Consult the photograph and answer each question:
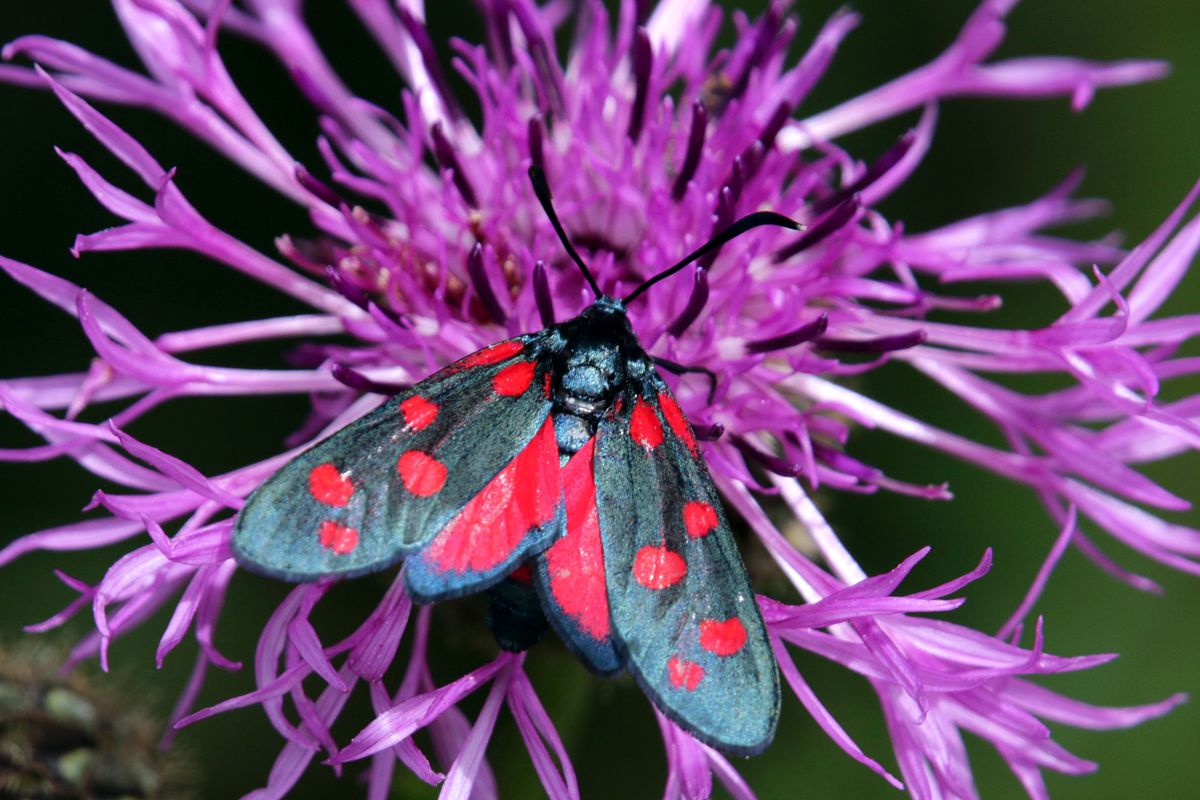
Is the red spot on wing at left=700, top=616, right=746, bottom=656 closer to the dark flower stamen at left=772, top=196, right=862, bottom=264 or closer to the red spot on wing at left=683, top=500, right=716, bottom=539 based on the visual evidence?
the red spot on wing at left=683, top=500, right=716, bottom=539

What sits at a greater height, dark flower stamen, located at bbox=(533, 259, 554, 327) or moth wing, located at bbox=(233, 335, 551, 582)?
dark flower stamen, located at bbox=(533, 259, 554, 327)

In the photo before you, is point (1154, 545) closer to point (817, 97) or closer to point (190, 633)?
point (817, 97)

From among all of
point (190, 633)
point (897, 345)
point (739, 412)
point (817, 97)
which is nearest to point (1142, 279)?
point (897, 345)

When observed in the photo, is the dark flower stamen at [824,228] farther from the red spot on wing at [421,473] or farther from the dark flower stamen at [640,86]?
the red spot on wing at [421,473]

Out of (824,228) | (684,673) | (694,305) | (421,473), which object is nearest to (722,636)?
(684,673)

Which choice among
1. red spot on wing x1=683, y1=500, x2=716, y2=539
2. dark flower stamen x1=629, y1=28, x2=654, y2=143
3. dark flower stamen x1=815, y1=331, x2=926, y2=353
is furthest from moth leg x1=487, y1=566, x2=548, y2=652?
dark flower stamen x1=629, y1=28, x2=654, y2=143

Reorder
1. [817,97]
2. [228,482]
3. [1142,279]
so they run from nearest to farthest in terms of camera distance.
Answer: [228,482] → [1142,279] → [817,97]
